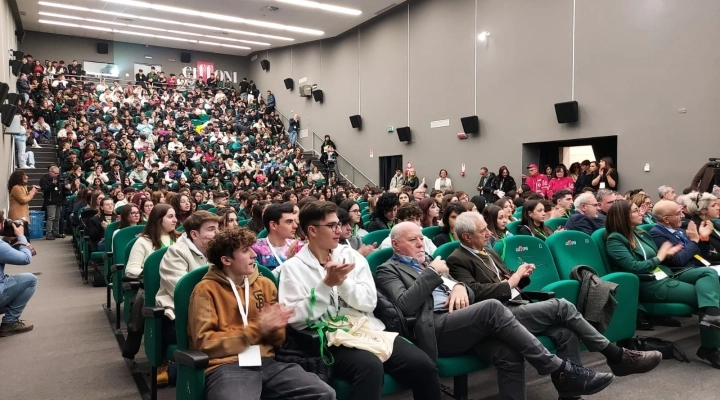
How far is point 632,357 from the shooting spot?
8.74 ft

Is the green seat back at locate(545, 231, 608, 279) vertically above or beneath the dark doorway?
beneath

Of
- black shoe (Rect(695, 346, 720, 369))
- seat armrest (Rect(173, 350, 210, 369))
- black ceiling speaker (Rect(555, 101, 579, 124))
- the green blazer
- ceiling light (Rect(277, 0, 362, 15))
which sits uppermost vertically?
ceiling light (Rect(277, 0, 362, 15))

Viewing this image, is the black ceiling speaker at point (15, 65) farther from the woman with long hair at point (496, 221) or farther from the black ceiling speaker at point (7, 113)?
the woman with long hair at point (496, 221)

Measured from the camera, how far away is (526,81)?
404 inches

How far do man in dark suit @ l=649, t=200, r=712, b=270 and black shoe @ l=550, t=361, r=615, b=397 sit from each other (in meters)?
1.78

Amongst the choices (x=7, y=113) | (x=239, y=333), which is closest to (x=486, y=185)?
(x=239, y=333)

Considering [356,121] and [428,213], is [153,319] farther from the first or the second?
[356,121]

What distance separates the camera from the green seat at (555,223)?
4.81 m

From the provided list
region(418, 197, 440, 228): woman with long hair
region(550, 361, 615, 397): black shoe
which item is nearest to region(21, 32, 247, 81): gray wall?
region(418, 197, 440, 228): woman with long hair

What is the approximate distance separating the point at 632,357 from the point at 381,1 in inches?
474

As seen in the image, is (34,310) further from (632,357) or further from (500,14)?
(500,14)

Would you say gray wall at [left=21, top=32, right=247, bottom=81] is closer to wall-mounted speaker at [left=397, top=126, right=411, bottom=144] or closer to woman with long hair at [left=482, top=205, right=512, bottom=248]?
wall-mounted speaker at [left=397, top=126, right=411, bottom=144]

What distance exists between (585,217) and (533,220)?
561 millimetres

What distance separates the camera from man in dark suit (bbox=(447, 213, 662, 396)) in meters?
2.58
